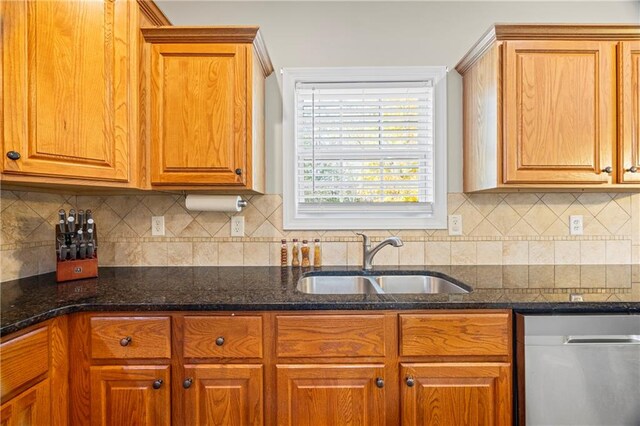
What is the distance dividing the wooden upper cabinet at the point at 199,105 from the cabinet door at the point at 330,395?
0.92 meters

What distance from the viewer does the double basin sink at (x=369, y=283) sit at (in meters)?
1.86

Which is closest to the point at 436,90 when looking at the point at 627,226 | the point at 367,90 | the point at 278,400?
the point at 367,90

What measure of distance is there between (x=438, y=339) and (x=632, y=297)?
31.1 inches

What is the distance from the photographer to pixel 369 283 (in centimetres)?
187

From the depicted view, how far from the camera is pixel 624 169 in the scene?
1622mm

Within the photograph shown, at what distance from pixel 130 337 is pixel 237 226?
0.87m

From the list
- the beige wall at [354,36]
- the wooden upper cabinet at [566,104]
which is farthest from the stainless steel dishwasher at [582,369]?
the beige wall at [354,36]

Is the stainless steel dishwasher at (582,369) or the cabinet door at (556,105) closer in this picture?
the stainless steel dishwasher at (582,369)

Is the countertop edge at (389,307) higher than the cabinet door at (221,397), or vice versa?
the countertop edge at (389,307)

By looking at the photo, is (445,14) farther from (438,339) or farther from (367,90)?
(438,339)

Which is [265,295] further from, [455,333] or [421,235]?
[421,235]

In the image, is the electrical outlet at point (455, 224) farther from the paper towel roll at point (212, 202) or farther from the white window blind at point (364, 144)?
the paper towel roll at point (212, 202)

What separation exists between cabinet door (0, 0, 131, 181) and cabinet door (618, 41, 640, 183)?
2.30 m

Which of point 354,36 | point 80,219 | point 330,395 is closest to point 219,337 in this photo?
point 330,395
